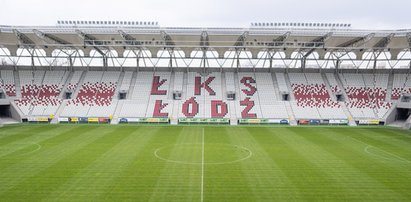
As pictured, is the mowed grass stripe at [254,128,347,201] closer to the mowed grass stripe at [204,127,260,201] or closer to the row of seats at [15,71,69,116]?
the mowed grass stripe at [204,127,260,201]

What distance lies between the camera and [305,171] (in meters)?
18.1

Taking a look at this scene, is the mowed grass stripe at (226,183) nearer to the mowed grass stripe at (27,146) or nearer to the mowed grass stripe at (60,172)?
the mowed grass stripe at (60,172)

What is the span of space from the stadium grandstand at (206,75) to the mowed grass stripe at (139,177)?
16.5m

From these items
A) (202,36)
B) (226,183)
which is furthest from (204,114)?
(226,183)

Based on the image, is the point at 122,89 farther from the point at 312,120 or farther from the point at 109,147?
the point at 312,120

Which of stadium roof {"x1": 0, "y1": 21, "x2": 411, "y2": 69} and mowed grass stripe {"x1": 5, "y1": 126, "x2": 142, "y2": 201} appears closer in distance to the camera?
mowed grass stripe {"x1": 5, "y1": 126, "x2": 142, "y2": 201}

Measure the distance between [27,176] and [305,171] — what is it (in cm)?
1585

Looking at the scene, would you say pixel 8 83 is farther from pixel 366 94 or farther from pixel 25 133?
pixel 366 94

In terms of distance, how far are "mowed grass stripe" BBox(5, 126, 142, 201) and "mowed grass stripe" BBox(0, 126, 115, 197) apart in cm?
44

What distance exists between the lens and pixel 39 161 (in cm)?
1967

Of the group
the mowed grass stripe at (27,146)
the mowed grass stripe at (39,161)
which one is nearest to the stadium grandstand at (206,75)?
the mowed grass stripe at (27,146)

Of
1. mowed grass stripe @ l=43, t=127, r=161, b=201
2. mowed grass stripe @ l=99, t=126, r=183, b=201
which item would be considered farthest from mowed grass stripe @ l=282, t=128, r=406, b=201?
mowed grass stripe @ l=43, t=127, r=161, b=201

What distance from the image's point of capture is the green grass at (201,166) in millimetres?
14406

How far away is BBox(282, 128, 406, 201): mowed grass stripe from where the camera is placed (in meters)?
14.5
